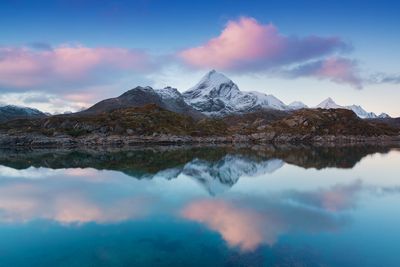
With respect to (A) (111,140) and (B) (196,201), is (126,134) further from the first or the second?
(B) (196,201)

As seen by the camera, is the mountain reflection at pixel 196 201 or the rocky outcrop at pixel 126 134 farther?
the rocky outcrop at pixel 126 134

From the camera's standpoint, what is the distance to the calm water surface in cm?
2217

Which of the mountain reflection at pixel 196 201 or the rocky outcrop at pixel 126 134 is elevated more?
the rocky outcrop at pixel 126 134

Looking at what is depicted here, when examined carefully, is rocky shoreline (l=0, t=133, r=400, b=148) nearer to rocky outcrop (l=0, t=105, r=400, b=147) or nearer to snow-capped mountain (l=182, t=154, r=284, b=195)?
rocky outcrop (l=0, t=105, r=400, b=147)

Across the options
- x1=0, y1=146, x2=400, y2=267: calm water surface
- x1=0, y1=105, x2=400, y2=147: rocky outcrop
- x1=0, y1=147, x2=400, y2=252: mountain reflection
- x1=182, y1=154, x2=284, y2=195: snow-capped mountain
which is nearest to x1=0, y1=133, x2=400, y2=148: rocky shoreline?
x1=0, y1=105, x2=400, y2=147: rocky outcrop

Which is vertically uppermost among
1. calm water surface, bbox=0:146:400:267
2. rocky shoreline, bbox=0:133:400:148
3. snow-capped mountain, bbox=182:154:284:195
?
rocky shoreline, bbox=0:133:400:148

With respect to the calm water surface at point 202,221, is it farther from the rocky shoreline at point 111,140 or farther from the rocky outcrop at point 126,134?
the rocky outcrop at point 126,134

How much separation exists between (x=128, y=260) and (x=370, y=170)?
5880 centimetres

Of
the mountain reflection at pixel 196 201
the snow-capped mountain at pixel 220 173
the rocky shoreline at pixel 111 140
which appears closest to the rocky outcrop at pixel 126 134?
the rocky shoreline at pixel 111 140

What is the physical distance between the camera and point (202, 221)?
30703mm

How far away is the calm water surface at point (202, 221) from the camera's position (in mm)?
22172

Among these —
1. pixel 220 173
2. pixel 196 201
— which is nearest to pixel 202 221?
pixel 196 201

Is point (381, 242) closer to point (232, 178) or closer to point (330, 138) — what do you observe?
point (232, 178)

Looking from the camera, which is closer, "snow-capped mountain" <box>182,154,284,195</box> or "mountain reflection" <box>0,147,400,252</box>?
"mountain reflection" <box>0,147,400,252</box>
